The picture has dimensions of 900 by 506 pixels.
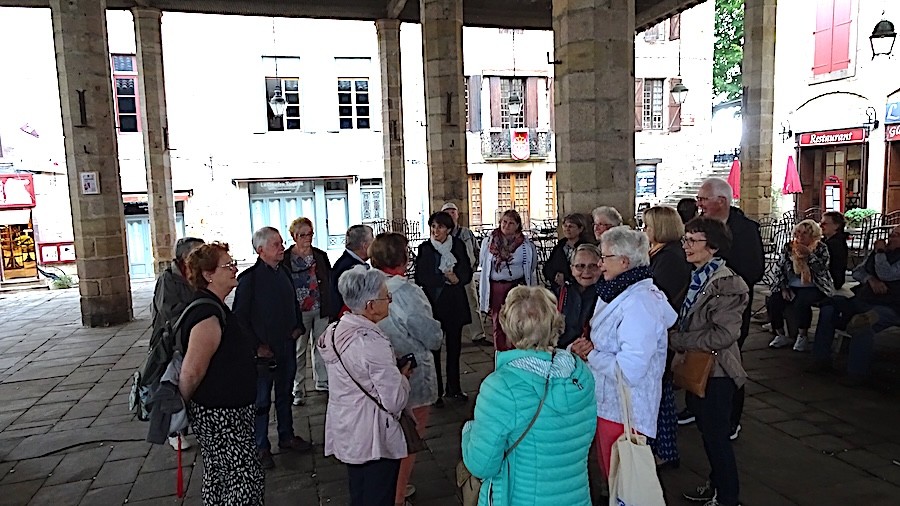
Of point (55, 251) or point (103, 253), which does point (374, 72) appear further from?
point (103, 253)

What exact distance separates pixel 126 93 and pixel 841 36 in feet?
62.6

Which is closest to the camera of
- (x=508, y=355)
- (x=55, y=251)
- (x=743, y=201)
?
(x=508, y=355)

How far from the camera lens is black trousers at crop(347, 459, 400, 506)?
8.73 ft

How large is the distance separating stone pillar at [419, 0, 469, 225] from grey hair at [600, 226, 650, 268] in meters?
7.33

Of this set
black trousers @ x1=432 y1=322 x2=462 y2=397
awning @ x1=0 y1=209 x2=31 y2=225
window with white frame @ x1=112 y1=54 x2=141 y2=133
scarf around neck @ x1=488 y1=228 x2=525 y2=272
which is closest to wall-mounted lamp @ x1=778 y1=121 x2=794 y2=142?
scarf around neck @ x1=488 y1=228 x2=525 y2=272

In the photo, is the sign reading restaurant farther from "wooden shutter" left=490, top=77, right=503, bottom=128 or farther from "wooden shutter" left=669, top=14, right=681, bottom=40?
"wooden shutter" left=490, top=77, right=503, bottom=128

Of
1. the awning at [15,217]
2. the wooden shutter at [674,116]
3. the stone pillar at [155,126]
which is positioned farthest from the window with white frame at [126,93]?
the wooden shutter at [674,116]

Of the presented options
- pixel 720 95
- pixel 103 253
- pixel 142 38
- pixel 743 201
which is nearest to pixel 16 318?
pixel 103 253

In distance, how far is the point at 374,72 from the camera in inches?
774

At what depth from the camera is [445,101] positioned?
981cm

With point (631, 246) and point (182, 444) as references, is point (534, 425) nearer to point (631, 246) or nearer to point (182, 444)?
point (631, 246)

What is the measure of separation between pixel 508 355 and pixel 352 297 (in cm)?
85

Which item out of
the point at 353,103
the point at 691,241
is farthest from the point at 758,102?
the point at 353,103

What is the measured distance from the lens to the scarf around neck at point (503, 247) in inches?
214
